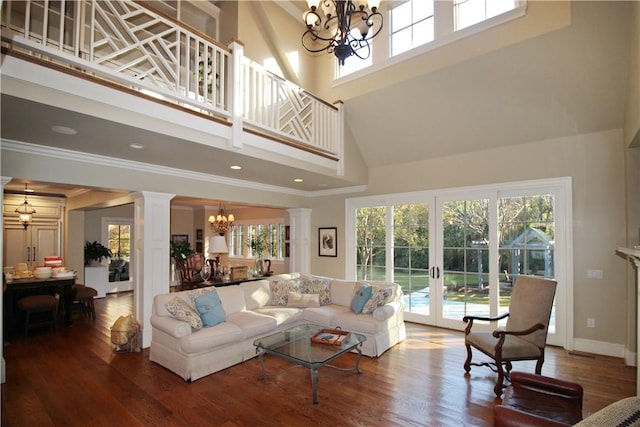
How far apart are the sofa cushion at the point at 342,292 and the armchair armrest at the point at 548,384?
107 inches

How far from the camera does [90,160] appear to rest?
3.90m

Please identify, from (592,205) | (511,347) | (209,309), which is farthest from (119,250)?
(592,205)

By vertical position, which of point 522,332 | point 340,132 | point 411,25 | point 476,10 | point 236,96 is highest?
point 411,25

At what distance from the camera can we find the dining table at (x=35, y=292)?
201 inches

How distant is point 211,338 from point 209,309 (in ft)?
1.47

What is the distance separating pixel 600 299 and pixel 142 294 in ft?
19.7

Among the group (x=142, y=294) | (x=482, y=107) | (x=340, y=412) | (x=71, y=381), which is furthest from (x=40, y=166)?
(x=482, y=107)

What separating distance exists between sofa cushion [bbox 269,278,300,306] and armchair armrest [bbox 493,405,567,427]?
353 cm

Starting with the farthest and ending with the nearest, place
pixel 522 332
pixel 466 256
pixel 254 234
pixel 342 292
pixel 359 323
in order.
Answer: pixel 254 234, pixel 466 256, pixel 342 292, pixel 359 323, pixel 522 332

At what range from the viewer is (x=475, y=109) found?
179 inches

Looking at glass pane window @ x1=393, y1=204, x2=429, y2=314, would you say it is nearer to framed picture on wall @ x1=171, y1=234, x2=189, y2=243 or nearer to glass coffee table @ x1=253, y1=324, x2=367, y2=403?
glass coffee table @ x1=253, y1=324, x2=367, y2=403

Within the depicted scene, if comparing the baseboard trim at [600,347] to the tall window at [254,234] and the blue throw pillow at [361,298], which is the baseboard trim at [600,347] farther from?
the tall window at [254,234]

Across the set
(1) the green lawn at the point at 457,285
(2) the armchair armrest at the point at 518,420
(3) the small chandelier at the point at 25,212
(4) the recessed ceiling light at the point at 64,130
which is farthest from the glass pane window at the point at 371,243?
(3) the small chandelier at the point at 25,212

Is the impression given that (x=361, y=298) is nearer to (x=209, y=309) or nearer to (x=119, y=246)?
(x=209, y=309)
